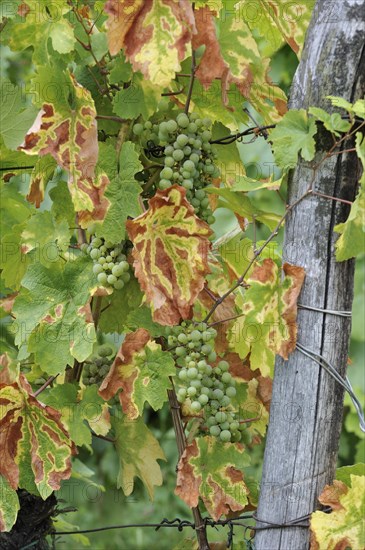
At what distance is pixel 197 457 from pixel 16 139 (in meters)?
0.67

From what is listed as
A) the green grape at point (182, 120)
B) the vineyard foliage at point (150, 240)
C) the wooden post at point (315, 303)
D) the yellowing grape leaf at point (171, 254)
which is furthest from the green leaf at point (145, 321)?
the green grape at point (182, 120)

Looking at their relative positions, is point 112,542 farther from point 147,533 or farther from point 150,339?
point 150,339

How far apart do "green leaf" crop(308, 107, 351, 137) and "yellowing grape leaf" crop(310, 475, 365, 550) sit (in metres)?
0.55

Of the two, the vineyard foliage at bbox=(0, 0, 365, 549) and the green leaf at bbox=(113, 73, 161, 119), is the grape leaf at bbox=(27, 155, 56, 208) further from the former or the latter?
the green leaf at bbox=(113, 73, 161, 119)

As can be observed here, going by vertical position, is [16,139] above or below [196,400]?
above

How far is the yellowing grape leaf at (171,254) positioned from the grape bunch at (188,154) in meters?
0.06

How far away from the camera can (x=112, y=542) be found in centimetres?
416

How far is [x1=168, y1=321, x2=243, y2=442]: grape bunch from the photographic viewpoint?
139cm

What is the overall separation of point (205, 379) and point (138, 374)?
0.38 feet

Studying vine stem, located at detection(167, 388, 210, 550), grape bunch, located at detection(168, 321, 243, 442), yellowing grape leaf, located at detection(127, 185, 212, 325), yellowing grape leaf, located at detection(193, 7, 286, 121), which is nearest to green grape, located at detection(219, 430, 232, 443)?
grape bunch, located at detection(168, 321, 243, 442)

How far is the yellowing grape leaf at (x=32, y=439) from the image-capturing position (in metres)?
1.42

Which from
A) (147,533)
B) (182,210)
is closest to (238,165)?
(182,210)

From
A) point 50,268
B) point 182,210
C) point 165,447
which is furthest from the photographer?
point 165,447

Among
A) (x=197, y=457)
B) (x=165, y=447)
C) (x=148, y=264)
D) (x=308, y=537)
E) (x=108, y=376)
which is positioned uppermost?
(x=165, y=447)
